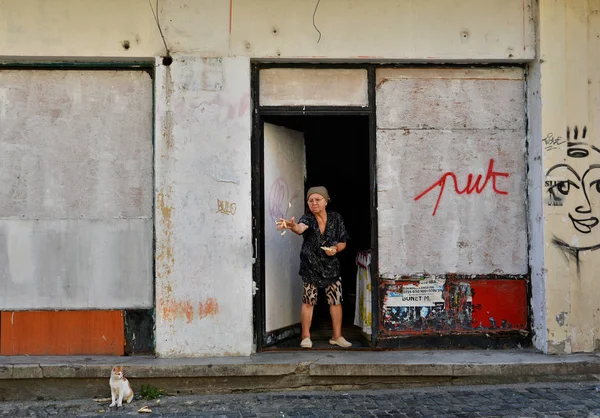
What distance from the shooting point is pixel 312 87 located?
7.01 meters

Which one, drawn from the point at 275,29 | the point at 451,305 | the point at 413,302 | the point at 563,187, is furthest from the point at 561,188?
the point at 275,29

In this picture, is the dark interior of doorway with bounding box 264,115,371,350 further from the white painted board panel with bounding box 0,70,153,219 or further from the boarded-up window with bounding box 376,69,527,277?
the white painted board panel with bounding box 0,70,153,219

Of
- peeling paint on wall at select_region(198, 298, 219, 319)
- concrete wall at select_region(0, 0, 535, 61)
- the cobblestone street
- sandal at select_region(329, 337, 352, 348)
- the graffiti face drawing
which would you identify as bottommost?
the cobblestone street

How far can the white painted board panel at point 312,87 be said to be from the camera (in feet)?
22.9

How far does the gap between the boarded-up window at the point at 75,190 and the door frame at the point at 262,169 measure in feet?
Result: 3.70

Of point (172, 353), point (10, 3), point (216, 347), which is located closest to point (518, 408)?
point (216, 347)

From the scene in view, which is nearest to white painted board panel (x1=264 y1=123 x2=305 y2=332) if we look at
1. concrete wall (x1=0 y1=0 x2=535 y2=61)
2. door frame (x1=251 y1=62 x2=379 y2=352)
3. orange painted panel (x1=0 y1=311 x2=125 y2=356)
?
door frame (x1=251 y1=62 x2=379 y2=352)

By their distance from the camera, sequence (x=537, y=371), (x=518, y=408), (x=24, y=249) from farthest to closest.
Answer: (x=24, y=249)
(x=537, y=371)
(x=518, y=408)

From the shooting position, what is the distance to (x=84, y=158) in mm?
6902

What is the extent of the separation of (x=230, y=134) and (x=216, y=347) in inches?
88.5

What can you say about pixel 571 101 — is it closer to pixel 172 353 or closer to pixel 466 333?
pixel 466 333

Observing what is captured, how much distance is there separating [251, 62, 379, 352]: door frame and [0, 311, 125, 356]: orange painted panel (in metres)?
1.51

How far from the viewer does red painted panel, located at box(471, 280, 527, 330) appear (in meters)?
7.09

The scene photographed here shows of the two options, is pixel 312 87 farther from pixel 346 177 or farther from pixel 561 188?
pixel 346 177
